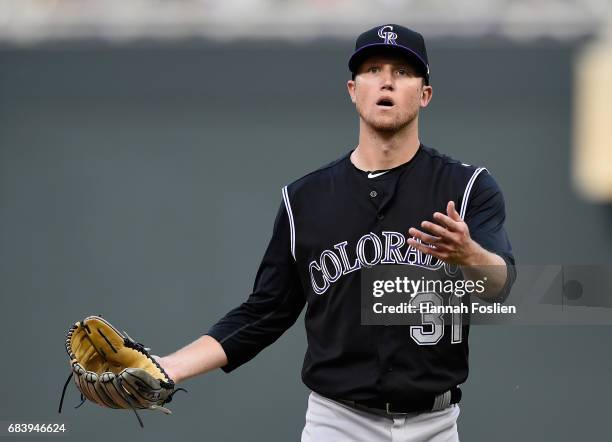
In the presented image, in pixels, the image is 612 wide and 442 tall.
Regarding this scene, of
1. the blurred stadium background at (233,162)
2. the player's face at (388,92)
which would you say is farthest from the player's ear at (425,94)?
the blurred stadium background at (233,162)

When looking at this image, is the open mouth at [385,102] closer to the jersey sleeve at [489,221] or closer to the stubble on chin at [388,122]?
the stubble on chin at [388,122]

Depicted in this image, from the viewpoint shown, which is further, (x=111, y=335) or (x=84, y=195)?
(x=84, y=195)

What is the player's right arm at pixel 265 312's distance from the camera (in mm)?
2529

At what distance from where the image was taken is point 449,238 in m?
1.97

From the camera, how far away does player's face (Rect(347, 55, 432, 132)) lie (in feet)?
7.89

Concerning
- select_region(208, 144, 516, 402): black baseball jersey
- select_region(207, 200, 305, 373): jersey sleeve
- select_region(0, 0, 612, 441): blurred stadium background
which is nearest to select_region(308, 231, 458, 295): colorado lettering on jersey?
select_region(208, 144, 516, 402): black baseball jersey

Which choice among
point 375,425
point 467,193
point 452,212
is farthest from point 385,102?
point 375,425

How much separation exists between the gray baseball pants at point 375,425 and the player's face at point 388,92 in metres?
0.67

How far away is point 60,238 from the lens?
4.46 meters

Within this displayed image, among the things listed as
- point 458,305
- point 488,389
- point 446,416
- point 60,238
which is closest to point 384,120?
point 458,305

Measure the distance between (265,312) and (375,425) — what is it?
0.42 m

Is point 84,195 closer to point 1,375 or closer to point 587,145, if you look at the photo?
point 1,375

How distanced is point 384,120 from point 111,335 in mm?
814

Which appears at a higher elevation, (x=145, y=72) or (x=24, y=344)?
(x=145, y=72)
